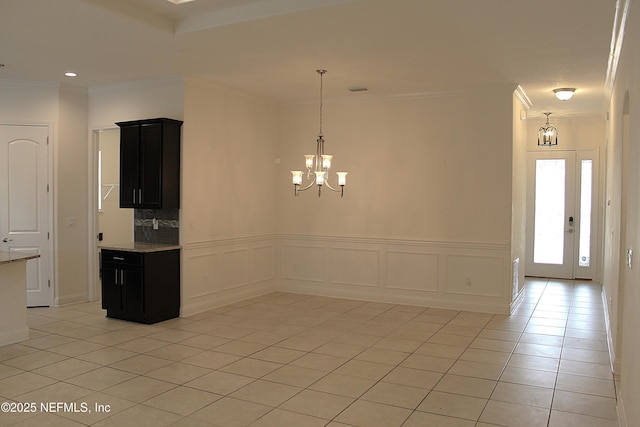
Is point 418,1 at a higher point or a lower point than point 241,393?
higher

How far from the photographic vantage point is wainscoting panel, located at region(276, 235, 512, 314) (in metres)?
6.75

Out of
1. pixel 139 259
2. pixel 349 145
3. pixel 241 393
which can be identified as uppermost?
pixel 349 145

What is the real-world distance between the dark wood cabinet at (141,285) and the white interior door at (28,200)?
1175mm

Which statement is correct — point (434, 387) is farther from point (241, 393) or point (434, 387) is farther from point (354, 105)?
point (354, 105)

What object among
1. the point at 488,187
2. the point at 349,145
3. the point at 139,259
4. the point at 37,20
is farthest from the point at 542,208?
the point at 37,20

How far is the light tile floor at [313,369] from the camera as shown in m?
3.58

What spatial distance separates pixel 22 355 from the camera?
4812 mm

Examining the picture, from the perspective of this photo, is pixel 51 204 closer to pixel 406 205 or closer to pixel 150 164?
pixel 150 164

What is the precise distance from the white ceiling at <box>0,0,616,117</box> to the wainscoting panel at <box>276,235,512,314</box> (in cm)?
221

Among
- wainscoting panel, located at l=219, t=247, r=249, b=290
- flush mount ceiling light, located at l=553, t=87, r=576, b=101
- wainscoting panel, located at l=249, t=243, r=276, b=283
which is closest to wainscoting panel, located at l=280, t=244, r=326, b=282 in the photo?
wainscoting panel, located at l=249, t=243, r=276, b=283

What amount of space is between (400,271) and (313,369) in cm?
309

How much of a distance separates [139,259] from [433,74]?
159 inches

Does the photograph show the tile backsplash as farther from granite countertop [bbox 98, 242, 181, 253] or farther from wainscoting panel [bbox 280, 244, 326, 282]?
wainscoting panel [bbox 280, 244, 326, 282]

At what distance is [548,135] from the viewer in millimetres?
8992
